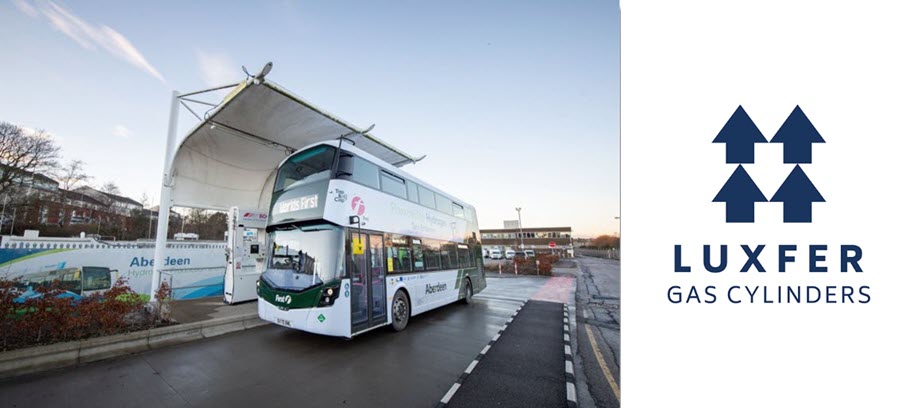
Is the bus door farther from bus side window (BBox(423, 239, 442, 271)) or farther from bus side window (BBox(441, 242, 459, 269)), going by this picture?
bus side window (BBox(441, 242, 459, 269))

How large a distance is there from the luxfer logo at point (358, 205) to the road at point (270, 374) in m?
2.69

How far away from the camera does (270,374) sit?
464cm

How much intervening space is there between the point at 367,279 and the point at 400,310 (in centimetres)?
152

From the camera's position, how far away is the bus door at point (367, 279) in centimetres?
605

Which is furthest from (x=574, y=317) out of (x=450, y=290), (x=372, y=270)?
(x=372, y=270)
